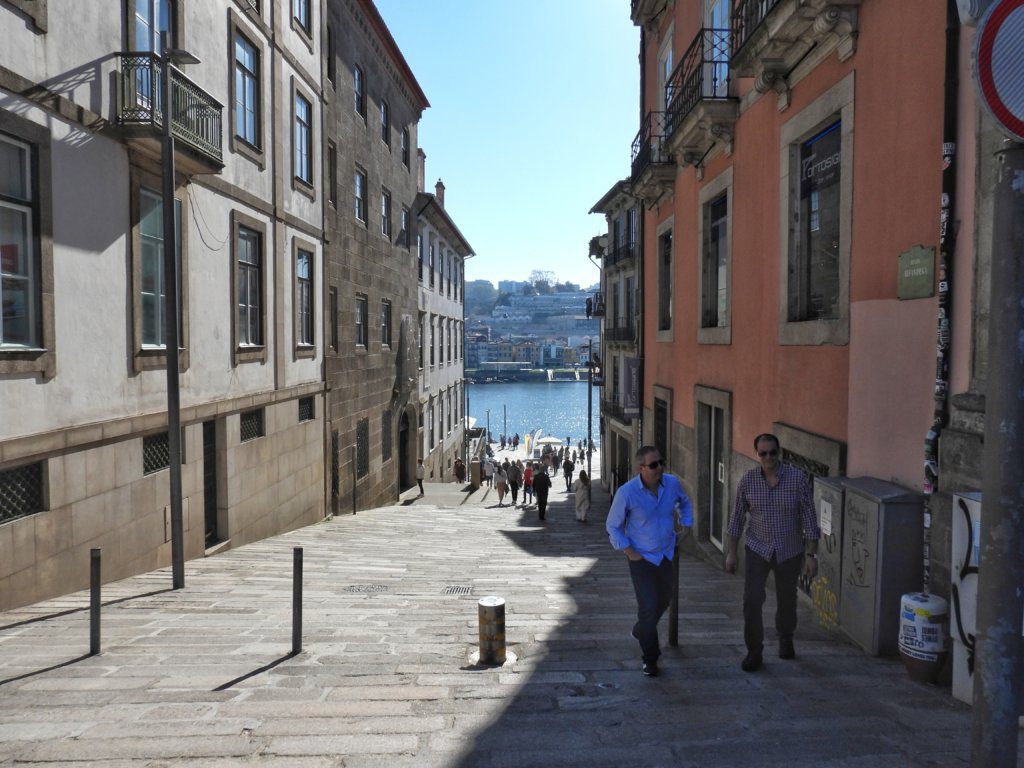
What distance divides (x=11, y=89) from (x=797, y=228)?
8.17m

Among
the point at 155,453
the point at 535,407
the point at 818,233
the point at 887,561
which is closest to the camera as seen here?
the point at 887,561

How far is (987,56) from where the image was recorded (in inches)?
104

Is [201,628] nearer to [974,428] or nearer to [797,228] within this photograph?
[974,428]

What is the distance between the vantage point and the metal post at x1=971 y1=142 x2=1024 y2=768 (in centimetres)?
262

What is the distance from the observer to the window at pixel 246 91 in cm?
1232

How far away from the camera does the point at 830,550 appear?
237 inches

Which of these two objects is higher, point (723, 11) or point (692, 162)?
point (723, 11)

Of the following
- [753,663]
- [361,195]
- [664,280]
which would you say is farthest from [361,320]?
[753,663]

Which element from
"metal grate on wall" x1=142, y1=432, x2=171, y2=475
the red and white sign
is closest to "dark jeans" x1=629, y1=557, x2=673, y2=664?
the red and white sign

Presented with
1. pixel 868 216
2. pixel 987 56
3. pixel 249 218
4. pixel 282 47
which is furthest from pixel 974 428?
pixel 282 47

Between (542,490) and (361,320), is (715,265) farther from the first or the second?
(361,320)

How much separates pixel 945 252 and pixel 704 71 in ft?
25.0

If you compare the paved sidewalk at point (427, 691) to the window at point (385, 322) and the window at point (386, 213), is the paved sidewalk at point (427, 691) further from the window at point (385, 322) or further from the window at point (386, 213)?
the window at point (386, 213)

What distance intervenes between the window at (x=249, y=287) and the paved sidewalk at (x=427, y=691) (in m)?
5.95
